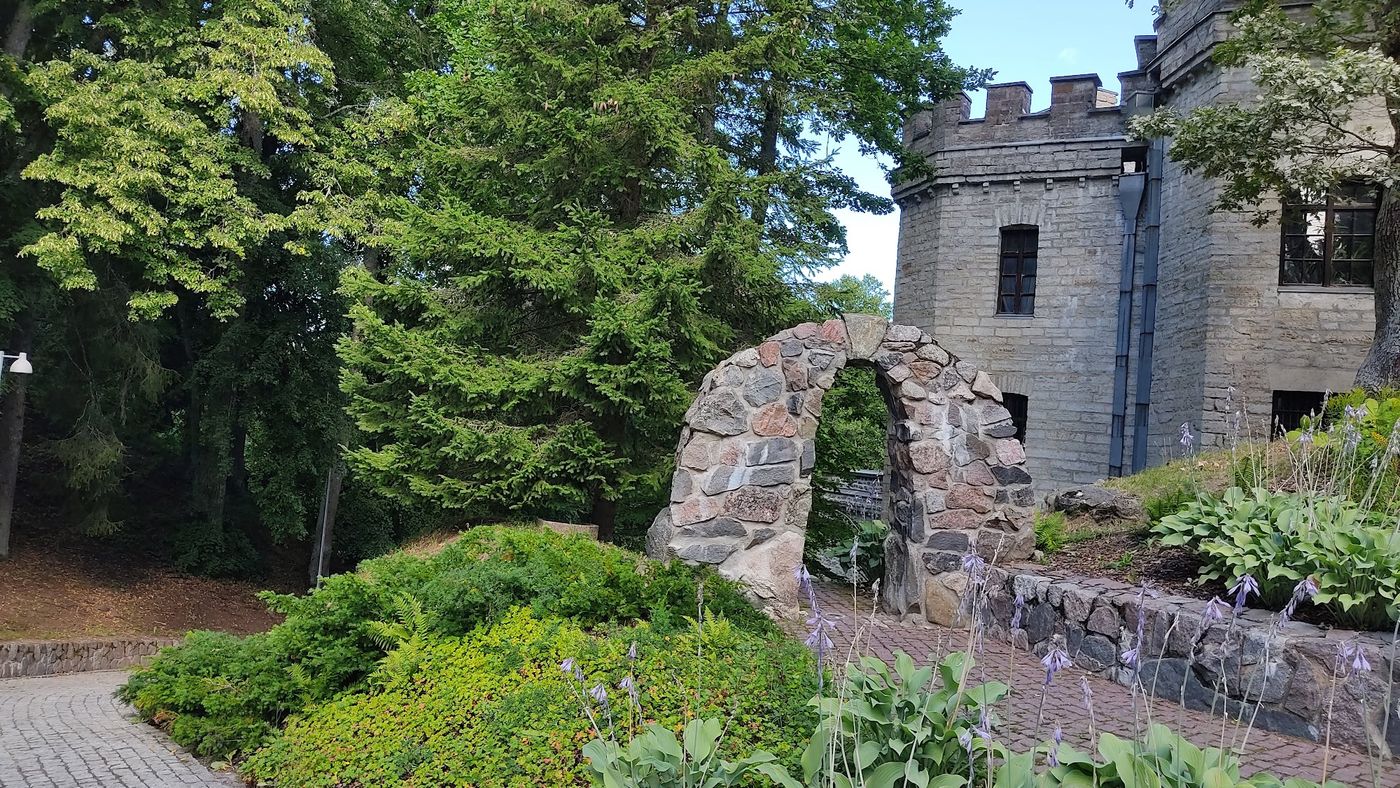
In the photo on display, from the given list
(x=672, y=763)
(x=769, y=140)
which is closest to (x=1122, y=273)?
(x=769, y=140)

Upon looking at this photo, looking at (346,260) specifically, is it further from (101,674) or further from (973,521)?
(973,521)

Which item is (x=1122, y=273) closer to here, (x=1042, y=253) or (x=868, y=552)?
(x=1042, y=253)

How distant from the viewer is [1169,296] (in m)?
13.8

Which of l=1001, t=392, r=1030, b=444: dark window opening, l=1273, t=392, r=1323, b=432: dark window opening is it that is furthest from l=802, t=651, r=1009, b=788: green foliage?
l=1001, t=392, r=1030, b=444: dark window opening

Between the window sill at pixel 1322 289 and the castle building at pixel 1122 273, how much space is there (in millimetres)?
27

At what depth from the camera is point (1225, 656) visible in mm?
3896

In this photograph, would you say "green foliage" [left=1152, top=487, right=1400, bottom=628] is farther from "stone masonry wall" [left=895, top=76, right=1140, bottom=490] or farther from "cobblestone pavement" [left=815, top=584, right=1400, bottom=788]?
"stone masonry wall" [left=895, top=76, right=1140, bottom=490]

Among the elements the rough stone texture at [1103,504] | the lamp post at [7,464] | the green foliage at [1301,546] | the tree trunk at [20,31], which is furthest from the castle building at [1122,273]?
the lamp post at [7,464]

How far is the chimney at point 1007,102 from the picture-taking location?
52.1ft

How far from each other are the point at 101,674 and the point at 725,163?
990cm

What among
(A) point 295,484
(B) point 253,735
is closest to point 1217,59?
(B) point 253,735

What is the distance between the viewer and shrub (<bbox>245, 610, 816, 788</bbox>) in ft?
12.3

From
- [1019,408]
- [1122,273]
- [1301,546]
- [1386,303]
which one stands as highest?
[1122,273]

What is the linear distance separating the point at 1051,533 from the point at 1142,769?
5380 mm
